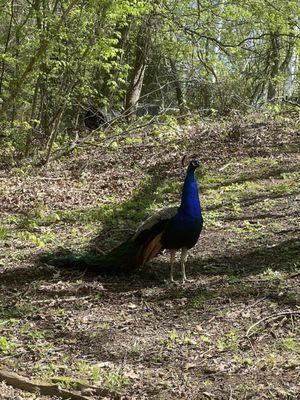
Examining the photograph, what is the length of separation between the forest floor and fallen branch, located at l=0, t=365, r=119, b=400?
0.15ft

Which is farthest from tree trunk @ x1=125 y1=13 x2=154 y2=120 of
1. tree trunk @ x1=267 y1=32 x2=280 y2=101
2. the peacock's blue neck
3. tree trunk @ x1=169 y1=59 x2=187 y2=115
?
the peacock's blue neck

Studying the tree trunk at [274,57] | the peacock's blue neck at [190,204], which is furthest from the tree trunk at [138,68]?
the peacock's blue neck at [190,204]

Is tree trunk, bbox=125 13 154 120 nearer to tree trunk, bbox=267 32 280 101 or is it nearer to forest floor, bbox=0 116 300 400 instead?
tree trunk, bbox=267 32 280 101

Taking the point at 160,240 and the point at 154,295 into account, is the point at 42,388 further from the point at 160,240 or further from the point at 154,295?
the point at 160,240

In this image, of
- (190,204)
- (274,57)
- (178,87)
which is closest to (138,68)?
(178,87)

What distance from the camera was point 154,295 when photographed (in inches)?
228

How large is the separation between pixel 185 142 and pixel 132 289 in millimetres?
7532

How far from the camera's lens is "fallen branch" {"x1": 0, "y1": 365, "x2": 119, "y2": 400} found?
391 cm

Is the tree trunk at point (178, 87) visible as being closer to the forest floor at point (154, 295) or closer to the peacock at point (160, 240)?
the forest floor at point (154, 295)

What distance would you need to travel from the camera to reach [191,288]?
5906mm

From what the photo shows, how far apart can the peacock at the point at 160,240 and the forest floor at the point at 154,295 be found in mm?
164

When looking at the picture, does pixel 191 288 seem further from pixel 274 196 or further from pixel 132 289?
pixel 274 196

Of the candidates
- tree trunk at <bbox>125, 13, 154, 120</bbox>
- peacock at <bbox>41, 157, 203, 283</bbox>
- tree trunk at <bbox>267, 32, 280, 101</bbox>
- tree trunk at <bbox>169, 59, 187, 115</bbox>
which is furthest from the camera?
tree trunk at <bbox>267, 32, 280, 101</bbox>

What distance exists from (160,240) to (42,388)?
237cm
